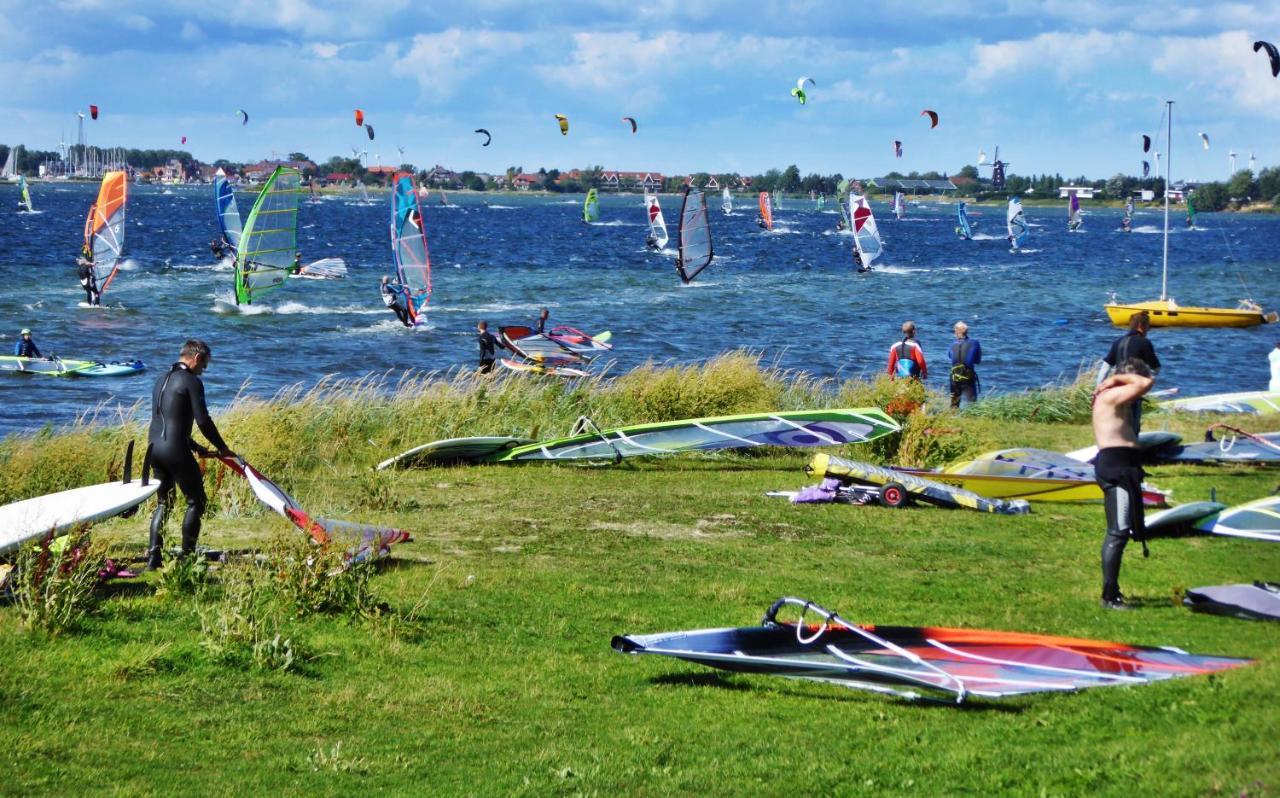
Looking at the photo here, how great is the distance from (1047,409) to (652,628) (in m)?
12.2

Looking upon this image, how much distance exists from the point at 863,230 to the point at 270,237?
2765 centimetres

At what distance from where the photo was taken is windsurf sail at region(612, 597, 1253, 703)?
6.76 metres

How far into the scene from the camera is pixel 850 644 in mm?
7402

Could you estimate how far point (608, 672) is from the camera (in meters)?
7.35

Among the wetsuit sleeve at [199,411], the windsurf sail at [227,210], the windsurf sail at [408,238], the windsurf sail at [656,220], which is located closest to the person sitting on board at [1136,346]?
the wetsuit sleeve at [199,411]

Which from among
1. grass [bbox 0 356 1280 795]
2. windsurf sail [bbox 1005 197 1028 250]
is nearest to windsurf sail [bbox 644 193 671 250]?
windsurf sail [bbox 1005 197 1028 250]

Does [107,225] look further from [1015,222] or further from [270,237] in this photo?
[1015,222]

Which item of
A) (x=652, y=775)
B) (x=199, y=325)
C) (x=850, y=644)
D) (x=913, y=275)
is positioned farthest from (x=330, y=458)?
(x=913, y=275)

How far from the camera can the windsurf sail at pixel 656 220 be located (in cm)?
5434

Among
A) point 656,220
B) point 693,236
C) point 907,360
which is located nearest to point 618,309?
point 693,236

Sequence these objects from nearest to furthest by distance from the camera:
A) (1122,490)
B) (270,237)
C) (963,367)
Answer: (1122,490)
(963,367)
(270,237)

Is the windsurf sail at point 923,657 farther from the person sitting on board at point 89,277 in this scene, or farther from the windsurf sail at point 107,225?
the person sitting on board at point 89,277

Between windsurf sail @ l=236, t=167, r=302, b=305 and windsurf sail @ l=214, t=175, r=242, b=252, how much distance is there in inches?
80.1

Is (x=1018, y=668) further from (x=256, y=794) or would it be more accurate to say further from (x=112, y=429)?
(x=112, y=429)
